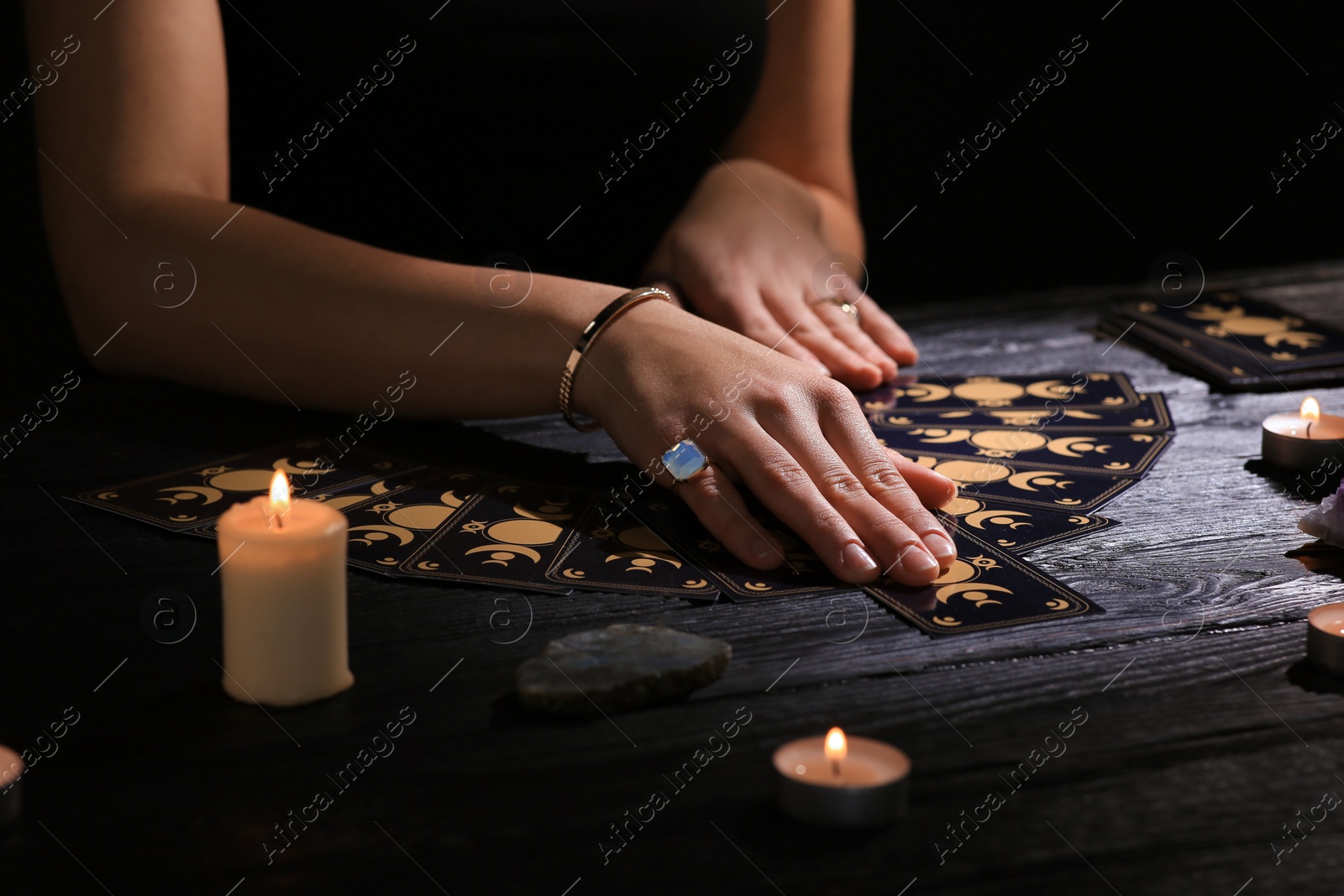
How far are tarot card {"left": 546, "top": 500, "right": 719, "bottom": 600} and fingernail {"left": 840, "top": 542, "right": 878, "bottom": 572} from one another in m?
0.11

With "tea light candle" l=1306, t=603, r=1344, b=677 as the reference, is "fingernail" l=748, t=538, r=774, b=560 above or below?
above

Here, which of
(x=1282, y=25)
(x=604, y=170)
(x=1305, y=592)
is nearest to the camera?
(x=1305, y=592)

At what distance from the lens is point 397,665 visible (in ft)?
2.65

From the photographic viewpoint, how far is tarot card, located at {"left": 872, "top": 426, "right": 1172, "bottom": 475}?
1.22m

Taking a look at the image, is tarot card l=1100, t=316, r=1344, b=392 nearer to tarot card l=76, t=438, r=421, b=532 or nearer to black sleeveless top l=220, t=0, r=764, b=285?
black sleeveless top l=220, t=0, r=764, b=285

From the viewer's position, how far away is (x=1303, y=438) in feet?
3.87

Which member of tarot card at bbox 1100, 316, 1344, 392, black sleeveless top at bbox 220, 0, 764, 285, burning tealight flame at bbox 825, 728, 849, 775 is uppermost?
black sleeveless top at bbox 220, 0, 764, 285

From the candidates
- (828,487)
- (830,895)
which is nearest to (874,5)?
(828,487)

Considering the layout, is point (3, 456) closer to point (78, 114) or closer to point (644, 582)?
point (78, 114)

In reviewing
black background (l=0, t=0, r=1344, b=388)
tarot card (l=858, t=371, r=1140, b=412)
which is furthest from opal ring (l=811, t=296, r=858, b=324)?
black background (l=0, t=0, r=1344, b=388)

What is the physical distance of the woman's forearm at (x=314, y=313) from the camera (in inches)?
50.1

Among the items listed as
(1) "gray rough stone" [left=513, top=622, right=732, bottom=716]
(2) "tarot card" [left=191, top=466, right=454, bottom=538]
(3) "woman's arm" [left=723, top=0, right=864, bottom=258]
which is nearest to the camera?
(1) "gray rough stone" [left=513, top=622, right=732, bottom=716]

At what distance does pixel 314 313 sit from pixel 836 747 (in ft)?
2.95

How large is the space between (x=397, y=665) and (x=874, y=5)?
3050 millimetres
